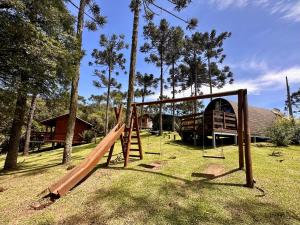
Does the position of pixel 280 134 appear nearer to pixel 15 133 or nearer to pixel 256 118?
pixel 256 118

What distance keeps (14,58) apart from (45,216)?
5.63m

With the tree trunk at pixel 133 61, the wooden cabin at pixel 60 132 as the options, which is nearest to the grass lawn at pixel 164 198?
the tree trunk at pixel 133 61

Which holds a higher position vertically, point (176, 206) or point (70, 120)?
point (70, 120)

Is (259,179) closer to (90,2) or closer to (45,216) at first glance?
(45,216)

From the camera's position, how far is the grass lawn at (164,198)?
4.15 metres

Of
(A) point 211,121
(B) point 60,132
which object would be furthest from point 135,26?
(B) point 60,132

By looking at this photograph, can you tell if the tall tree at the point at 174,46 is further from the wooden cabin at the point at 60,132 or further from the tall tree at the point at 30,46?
the tall tree at the point at 30,46

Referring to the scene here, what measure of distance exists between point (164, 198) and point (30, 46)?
6.54 metres

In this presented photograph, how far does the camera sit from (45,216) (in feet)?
14.7

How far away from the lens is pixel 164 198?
500cm

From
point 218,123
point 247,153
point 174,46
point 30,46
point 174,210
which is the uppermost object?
point 174,46

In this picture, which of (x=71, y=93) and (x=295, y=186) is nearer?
(x=295, y=186)

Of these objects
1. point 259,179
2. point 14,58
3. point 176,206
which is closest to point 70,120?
point 14,58

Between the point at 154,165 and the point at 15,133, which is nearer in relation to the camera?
the point at 154,165
